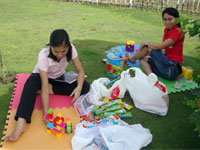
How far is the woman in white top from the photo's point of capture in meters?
2.78

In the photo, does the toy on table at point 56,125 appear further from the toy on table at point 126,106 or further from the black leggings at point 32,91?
the toy on table at point 126,106

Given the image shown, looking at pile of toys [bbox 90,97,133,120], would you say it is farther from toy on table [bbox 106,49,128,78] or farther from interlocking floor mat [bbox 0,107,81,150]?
toy on table [bbox 106,49,128,78]

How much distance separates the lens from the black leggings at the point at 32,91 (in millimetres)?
2813

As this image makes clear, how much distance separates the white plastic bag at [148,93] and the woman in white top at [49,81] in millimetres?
675

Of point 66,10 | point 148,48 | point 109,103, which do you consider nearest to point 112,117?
point 109,103

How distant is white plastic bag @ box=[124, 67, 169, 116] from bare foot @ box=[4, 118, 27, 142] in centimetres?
152

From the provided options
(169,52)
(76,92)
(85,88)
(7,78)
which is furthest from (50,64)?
(169,52)

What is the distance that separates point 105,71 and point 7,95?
171 centimetres

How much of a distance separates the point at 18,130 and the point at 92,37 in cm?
368

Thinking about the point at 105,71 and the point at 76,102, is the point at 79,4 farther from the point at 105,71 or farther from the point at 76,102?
the point at 76,102

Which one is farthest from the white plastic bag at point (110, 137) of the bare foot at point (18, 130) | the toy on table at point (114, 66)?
the toy on table at point (114, 66)

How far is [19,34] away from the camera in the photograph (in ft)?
18.9

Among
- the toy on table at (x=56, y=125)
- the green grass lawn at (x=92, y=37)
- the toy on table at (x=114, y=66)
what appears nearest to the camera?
the toy on table at (x=56, y=125)

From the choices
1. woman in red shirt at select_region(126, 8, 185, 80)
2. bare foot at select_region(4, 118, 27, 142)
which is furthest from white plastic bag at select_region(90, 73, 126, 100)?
bare foot at select_region(4, 118, 27, 142)
